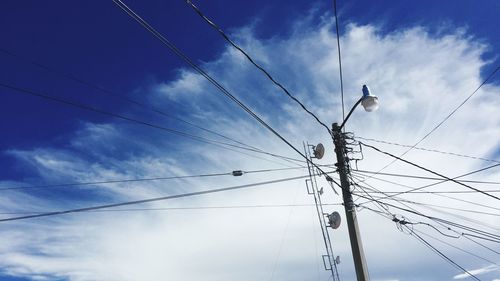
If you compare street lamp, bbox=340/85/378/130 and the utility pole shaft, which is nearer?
the utility pole shaft

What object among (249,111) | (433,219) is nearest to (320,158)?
(249,111)

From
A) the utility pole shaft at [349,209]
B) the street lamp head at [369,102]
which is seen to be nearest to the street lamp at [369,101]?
the street lamp head at [369,102]

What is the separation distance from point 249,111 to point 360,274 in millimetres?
5196

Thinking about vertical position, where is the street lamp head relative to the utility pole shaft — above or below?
above

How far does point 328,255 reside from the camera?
48.6 ft

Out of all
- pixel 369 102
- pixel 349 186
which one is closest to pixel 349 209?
pixel 349 186

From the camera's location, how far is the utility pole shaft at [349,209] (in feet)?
30.8

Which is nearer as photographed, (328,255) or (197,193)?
(197,193)

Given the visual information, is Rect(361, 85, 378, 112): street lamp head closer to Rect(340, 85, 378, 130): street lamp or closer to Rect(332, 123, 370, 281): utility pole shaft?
Rect(340, 85, 378, 130): street lamp

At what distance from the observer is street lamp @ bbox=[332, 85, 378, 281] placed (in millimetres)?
9430

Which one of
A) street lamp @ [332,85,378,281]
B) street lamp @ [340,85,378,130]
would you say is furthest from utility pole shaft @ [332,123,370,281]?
street lamp @ [340,85,378,130]

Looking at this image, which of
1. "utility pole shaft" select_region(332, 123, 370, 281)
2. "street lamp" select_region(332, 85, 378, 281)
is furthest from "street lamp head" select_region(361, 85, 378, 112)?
"utility pole shaft" select_region(332, 123, 370, 281)

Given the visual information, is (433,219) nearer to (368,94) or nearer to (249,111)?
(368,94)

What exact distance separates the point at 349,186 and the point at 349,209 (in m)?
0.79
